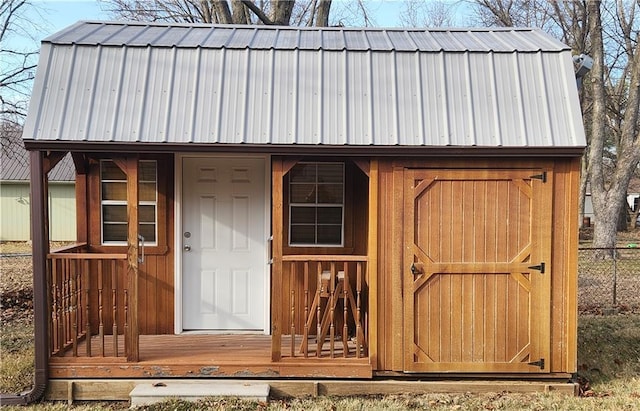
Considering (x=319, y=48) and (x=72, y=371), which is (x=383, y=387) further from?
(x=319, y=48)

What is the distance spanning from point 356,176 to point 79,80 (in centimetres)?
292

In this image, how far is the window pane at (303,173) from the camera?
18.2 ft

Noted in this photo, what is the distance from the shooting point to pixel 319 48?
4789mm

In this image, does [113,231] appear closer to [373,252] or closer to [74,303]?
[74,303]

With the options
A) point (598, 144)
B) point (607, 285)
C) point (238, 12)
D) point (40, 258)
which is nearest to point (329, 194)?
point (40, 258)

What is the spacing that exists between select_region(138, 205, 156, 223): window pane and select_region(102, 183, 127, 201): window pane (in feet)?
0.82

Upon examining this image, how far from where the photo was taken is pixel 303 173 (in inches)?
219

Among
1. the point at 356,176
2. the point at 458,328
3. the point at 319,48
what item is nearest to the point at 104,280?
the point at 356,176

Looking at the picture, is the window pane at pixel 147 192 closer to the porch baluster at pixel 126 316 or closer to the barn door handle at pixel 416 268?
the porch baluster at pixel 126 316

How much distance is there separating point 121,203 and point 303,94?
2.48 m

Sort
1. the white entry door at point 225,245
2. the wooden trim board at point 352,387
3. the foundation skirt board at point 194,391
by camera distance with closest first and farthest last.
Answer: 1. the foundation skirt board at point 194,391
2. the wooden trim board at point 352,387
3. the white entry door at point 225,245

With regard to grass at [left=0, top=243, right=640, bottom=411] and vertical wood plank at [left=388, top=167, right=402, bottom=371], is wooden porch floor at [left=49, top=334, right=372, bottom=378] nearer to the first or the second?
grass at [left=0, top=243, right=640, bottom=411]

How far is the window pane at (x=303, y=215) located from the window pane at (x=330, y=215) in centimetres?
8

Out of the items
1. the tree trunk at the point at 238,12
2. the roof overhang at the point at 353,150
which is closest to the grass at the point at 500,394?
the roof overhang at the point at 353,150
